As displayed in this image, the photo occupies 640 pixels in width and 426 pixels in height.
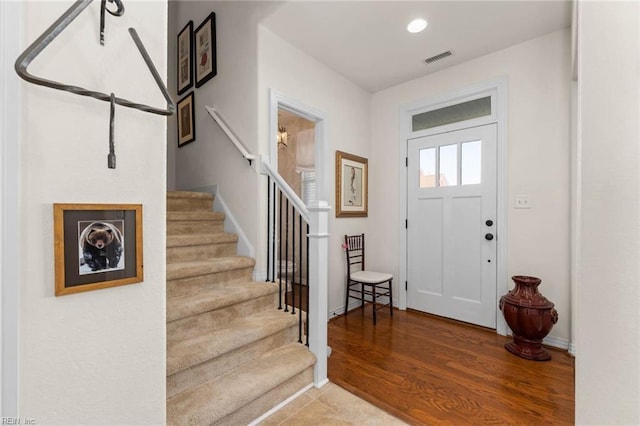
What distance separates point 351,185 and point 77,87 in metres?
2.88

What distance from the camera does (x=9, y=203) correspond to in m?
0.74

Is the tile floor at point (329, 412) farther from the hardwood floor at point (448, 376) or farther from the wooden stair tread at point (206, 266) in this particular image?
the wooden stair tread at point (206, 266)

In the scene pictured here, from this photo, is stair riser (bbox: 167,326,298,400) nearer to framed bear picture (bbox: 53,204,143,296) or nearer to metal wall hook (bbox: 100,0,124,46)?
framed bear picture (bbox: 53,204,143,296)

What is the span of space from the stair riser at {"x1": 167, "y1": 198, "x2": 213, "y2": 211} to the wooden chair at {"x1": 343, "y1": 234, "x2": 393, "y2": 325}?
1.58 m

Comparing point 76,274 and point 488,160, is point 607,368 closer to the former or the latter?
point 76,274

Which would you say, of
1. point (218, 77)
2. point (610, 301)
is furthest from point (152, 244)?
point (218, 77)

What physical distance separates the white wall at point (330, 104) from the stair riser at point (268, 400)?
1.36 metres

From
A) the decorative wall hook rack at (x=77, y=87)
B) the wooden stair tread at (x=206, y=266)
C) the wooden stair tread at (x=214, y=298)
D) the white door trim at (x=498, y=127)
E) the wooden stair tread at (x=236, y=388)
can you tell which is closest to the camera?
the decorative wall hook rack at (x=77, y=87)

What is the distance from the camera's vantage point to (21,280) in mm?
767

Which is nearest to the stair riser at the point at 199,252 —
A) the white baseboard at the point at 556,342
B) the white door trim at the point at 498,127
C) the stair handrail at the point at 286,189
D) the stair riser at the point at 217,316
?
the stair riser at the point at 217,316

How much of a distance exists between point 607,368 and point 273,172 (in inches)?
84.2

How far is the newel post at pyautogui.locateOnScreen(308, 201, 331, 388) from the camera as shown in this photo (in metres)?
1.92

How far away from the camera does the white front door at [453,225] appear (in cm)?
289

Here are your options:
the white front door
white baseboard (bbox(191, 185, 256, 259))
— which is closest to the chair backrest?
the white front door
